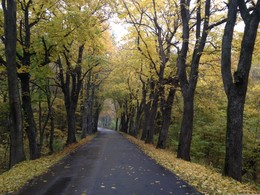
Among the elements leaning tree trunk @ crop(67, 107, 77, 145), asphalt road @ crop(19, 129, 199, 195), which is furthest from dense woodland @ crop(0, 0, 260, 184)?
asphalt road @ crop(19, 129, 199, 195)

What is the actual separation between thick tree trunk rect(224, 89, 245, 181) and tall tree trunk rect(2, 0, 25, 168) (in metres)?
8.58

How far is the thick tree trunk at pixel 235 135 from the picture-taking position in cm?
930

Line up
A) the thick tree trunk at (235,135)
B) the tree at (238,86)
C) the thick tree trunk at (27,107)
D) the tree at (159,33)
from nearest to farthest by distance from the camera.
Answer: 1. the tree at (238,86)
2. the thick tree trunk at (235,135)
3. the thick tree trunk at (27,107)
4. the tree at (159,33)

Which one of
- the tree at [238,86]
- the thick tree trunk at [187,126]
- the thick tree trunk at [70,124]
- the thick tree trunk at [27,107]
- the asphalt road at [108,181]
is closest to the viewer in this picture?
the asphalt road at [108,181]

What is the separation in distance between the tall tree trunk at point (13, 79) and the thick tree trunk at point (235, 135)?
8.58m

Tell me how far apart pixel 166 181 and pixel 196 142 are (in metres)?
14.3

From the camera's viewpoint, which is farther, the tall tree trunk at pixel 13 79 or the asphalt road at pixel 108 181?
the tall tree trunk at pixel 13 79

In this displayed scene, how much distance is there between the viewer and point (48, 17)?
15.5m

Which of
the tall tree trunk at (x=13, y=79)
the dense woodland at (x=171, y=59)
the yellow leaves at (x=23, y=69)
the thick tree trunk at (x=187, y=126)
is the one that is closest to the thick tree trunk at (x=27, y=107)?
the dense woodland at (x=171, y=59)

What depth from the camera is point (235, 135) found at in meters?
9.35

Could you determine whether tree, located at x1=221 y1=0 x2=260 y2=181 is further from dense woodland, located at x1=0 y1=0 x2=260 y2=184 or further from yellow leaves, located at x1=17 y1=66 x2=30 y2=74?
yellow leaves, located at x1=17 y1=66 x2=30 y2=74

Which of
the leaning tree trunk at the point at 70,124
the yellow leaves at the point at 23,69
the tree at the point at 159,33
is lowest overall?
the leaning tree trunk at the point at 70,124

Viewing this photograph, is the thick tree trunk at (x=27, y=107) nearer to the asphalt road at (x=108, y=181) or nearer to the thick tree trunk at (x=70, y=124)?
the asphalt road at (x=108, y=181)

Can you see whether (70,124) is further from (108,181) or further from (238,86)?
(238,86)
